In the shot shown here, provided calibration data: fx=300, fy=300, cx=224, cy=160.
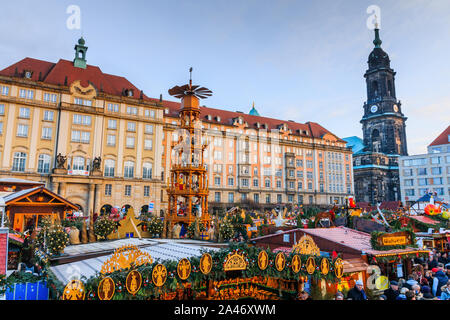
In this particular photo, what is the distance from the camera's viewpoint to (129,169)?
46.8m

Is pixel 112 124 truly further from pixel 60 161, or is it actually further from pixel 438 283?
pixel 438 283

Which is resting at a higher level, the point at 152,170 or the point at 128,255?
the point at 152,170

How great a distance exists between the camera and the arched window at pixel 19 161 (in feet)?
131

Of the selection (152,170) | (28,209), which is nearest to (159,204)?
(152,170)

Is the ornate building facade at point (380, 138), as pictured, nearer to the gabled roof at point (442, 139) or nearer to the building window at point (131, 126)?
the gabled roof at point (442, 139)

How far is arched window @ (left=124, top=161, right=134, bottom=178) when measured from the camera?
152 feet

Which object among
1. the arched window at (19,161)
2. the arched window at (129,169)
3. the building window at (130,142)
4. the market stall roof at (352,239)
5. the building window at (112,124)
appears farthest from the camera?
the building window at (130,142)

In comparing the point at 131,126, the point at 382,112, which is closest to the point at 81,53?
the point at 131,126

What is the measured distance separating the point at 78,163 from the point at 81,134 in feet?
14.1

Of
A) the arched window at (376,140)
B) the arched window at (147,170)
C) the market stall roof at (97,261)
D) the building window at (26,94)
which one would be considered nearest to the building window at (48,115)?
the building window at (26,94)

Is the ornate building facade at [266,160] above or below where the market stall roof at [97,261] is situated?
above
